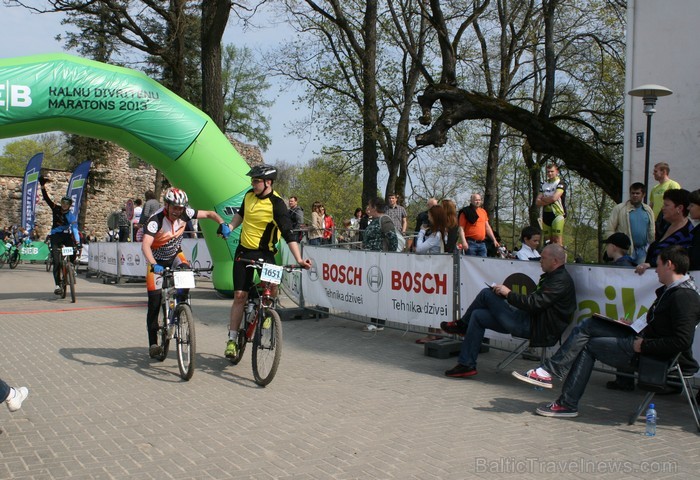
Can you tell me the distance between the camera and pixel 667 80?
12859 mm

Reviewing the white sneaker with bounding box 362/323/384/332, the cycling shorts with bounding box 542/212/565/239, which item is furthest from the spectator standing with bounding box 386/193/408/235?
A: the white sneaker with bounding box 362/323/384/332

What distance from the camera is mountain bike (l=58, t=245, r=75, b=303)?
13.1 m

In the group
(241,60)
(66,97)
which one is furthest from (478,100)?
(241,60)

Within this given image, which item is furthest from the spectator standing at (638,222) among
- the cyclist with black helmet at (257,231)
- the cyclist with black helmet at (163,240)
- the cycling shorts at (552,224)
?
the cyclist with black helmet at (163,240)

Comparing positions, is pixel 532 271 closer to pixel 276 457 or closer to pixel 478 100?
pixel 276 457

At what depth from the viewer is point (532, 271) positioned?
7336 millimetres

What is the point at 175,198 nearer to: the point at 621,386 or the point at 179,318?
the point at 179,318

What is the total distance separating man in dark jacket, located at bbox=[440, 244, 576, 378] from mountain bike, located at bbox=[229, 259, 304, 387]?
1916 millimetres

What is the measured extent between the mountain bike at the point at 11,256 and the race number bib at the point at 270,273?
2324 cm

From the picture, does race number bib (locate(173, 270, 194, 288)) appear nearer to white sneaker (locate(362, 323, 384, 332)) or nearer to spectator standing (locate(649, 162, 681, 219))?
white sneaker (locate(362, 323, 384, 332))

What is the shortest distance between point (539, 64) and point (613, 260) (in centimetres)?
2519

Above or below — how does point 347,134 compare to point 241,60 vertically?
below

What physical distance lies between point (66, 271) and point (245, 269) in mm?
7613

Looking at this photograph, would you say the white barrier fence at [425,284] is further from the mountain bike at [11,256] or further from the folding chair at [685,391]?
the mountain bike at [11,256]
